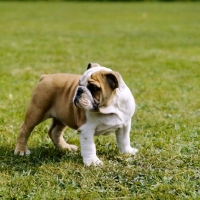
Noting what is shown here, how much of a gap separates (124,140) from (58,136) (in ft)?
2.58

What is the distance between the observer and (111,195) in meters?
3.90

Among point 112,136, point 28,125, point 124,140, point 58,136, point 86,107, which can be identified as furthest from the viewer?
point 112,136

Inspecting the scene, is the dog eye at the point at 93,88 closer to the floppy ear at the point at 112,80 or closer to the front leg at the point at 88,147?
the floppy ear at the point at 112,80

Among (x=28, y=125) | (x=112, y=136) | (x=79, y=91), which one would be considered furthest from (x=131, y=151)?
(x=28, y=125)

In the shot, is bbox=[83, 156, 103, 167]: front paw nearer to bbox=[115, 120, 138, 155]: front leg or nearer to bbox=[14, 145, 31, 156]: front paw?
bbox=[115, 120, 138, 155]: front leg

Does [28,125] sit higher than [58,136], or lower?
higher

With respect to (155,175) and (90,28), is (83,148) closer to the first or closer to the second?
(155,175)

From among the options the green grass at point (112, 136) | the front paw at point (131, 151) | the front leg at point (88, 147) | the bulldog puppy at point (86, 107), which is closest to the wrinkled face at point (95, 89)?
the bulldog puppy at point (86, 107)

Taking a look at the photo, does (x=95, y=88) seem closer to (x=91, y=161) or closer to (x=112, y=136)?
(x=91, y=161)

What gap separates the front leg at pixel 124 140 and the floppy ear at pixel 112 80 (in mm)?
581

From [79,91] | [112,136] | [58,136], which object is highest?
[79,91]

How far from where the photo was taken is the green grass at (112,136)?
13.3ft

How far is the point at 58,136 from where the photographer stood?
523 centimetres

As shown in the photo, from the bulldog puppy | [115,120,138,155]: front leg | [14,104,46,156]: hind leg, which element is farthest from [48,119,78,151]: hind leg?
[115,120,138,155]: front leg
